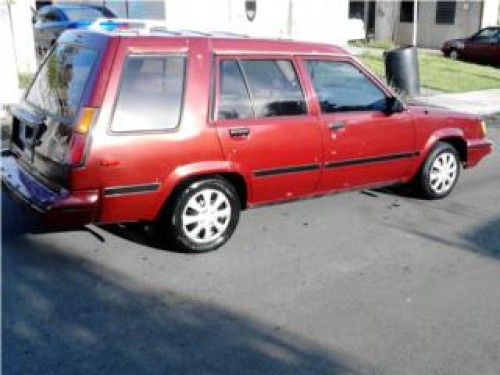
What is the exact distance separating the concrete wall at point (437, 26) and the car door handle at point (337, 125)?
28130mm

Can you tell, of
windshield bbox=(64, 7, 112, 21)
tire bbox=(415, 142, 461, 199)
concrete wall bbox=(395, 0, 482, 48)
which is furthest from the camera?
concrete wall bbox=(395, 0, 482, 48)

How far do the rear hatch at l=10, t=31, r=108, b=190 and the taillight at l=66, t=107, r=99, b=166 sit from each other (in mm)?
14

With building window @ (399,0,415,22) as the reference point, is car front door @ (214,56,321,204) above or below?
below

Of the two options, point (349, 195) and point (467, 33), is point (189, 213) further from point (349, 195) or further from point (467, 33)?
point (467, 33)

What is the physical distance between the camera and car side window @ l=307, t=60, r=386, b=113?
5.43 m

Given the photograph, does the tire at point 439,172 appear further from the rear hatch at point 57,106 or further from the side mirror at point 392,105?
the rear hatch at point 57,106

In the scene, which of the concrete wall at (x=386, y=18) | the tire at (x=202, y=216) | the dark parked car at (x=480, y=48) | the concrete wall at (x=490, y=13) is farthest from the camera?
Answer: the concrete wall at (x=386, y=18)

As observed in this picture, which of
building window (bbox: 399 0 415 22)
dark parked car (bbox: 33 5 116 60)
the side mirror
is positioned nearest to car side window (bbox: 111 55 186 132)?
the side mirror

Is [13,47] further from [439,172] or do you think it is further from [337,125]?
[439,172]

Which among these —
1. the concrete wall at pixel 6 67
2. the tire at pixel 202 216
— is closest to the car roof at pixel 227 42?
the tire at pixel 202 216

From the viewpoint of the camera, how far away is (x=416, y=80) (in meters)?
13.7

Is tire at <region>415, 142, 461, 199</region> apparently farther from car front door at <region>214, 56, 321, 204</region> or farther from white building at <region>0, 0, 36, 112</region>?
white building at <region>0, 0, 36, 112</region>

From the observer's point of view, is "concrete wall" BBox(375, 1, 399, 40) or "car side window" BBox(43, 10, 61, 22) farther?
"concrete wall" BBox(375, 1, 399, 40)

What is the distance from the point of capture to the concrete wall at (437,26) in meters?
30.9
